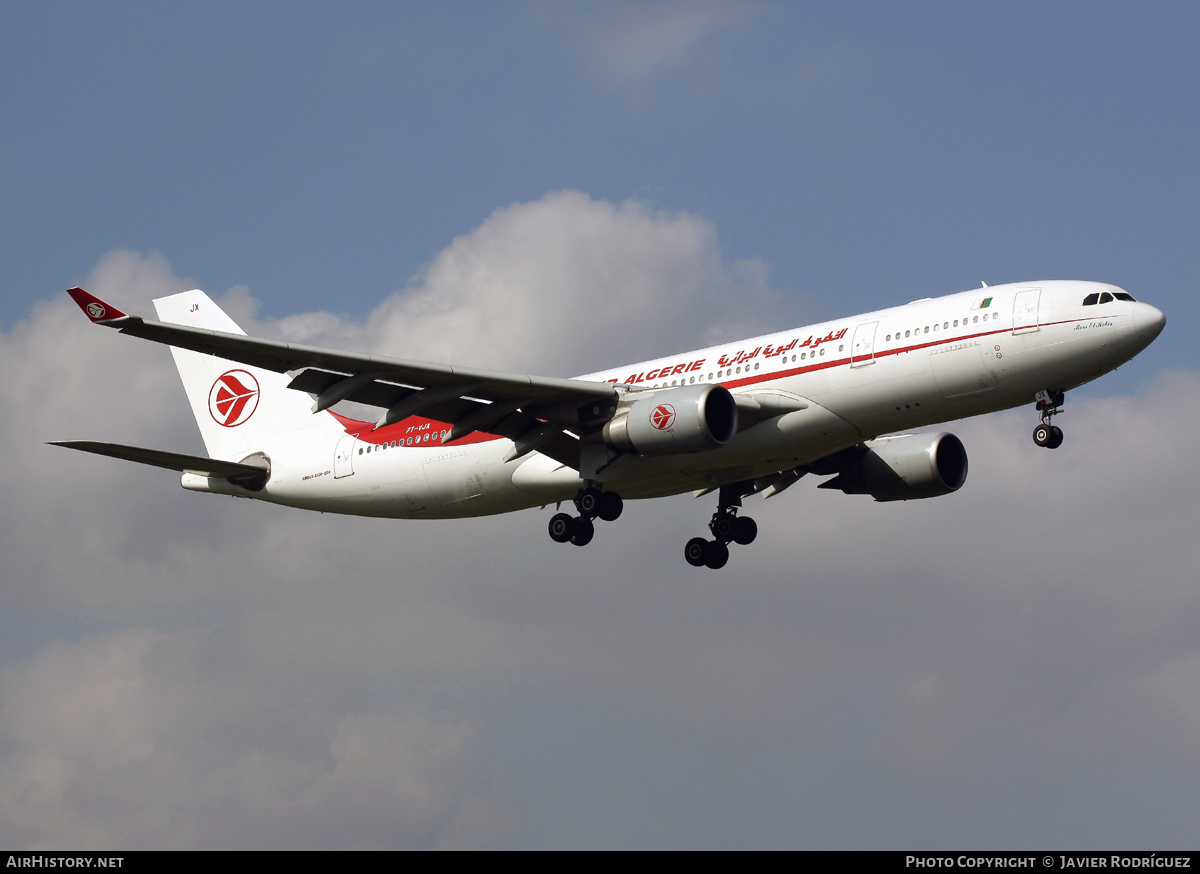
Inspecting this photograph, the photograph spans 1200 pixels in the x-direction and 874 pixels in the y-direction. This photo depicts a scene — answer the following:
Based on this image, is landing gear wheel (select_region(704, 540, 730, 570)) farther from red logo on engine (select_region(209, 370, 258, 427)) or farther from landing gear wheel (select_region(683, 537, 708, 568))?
red logo on engine (select_region(209, 370, 258, 427))

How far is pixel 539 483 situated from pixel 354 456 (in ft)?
22.5

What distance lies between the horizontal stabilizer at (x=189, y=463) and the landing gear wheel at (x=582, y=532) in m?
11.2

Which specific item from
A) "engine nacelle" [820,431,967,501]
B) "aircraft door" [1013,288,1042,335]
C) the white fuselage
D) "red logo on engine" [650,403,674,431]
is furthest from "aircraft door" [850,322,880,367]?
"engine nacelle" [820,431,967,501]

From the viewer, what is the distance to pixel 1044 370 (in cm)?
3469

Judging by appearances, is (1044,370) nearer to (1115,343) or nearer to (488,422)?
(1115,343)

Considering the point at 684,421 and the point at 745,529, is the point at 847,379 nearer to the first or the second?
the point at 684,421

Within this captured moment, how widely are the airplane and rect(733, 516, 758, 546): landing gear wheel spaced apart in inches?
2.1

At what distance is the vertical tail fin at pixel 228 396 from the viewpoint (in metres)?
47.8

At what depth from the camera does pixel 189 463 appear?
4284 cm

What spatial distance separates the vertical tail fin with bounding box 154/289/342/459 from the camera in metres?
47.8

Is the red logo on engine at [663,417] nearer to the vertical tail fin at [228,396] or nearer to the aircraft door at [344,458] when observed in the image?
the aircraft door at [344,458]

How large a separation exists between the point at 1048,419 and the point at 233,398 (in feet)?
88.2
